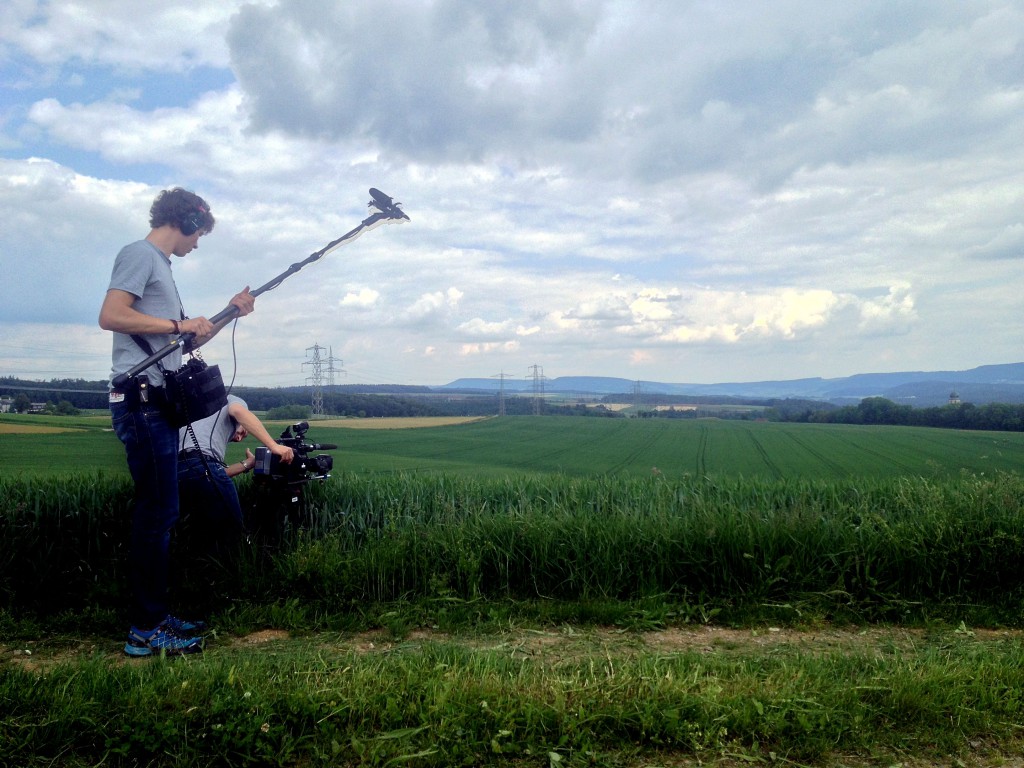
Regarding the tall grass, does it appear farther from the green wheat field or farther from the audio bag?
the audio bag

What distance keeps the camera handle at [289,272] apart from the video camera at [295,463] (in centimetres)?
116

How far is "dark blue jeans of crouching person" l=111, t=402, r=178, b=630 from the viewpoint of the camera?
13.8 feet

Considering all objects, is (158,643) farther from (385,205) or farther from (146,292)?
(385,205)

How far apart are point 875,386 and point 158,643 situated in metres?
51.3

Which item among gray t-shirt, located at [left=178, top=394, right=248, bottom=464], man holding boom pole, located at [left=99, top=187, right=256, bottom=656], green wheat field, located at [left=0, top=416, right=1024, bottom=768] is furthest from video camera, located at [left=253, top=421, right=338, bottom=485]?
man holding boom pole, located at [left=99, top=187, right=256, bottom=656]

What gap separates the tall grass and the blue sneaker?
0.68 metres

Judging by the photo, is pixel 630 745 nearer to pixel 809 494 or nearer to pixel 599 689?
pixel 599 689

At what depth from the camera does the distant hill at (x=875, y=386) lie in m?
25.2

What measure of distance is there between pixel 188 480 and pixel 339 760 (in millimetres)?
2664

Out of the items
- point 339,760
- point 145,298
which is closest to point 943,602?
point 339,760

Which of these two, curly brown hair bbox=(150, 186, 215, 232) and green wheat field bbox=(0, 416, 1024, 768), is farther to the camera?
curly brown hair bbox=(150, 186, 215, 232)

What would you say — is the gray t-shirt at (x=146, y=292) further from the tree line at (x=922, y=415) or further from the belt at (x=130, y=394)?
the tree line at (x=922, y=415)

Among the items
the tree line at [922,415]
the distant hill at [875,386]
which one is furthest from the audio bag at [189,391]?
the tree line at [922,415]

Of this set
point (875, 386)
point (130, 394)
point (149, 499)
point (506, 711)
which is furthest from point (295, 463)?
point (875, 386)
